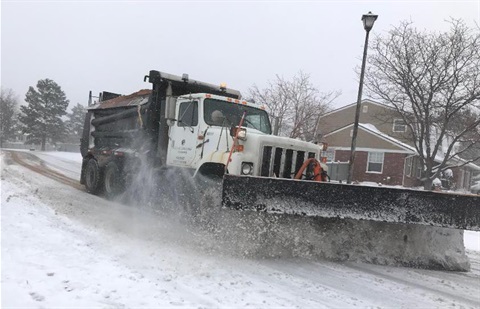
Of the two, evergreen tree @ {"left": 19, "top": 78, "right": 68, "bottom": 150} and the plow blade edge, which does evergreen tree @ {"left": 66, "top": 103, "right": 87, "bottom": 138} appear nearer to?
evergreen tree @ {"left": 19, "top": 78, "right": 68, "bottom": 150}

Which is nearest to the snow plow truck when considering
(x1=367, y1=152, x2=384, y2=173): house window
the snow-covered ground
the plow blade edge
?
the plow blade edge

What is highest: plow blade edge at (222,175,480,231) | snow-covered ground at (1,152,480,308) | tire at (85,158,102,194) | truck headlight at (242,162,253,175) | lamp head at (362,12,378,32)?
lamp head at (362,12,378,32)

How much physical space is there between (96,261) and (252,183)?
201 cm

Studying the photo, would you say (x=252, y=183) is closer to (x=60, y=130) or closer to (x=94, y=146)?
(x=94, y=146)

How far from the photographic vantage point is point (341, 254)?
5648 mm

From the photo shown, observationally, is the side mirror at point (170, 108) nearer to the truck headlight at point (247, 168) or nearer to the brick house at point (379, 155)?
the truck headlight at point (247, 168)

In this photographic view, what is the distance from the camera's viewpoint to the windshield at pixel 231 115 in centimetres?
716

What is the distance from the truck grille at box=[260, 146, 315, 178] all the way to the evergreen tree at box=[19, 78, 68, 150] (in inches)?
2206

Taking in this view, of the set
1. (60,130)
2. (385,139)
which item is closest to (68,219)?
(385,139)

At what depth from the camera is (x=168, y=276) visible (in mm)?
4242

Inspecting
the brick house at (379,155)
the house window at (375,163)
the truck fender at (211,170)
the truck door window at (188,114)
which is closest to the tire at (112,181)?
the truck door window at (188,114)

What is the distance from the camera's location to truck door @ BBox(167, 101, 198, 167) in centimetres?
732

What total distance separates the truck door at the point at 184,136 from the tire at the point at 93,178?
125 inches

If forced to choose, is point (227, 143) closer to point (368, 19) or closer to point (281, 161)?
point (281, 161)
